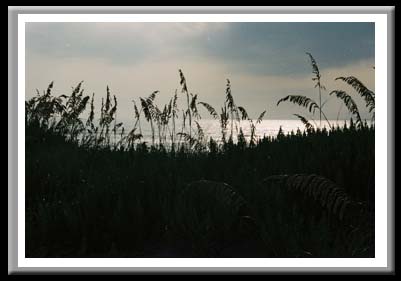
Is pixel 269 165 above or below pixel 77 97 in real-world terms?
below

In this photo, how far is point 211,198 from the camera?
14.0 feet

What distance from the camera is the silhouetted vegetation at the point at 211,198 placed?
398 centimetres

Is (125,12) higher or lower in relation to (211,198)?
higher

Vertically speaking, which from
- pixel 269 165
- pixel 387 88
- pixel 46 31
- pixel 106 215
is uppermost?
pixel 46 31

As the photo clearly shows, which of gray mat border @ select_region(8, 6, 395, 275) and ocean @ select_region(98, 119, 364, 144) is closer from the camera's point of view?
gray mat border @ select_region(8, 6, 395, 275)

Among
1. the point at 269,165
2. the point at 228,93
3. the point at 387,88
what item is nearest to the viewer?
the point at 387,88

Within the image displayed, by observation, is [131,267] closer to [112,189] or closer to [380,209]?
[112,189]

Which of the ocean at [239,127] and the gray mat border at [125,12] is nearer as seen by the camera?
the gray mat border at [125,12]

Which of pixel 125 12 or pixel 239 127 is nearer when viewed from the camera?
pixel 125 12

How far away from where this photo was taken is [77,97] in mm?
6824

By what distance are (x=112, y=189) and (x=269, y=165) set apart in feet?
4.56

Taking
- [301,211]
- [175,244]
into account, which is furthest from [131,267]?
[301,211]

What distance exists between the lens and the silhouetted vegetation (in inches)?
157

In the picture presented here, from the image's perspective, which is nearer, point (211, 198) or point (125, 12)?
point (125, 12)
